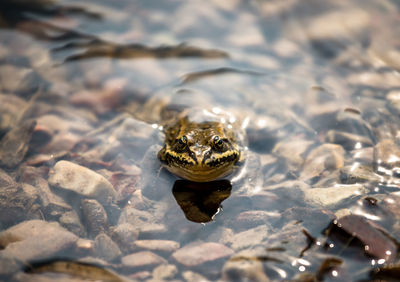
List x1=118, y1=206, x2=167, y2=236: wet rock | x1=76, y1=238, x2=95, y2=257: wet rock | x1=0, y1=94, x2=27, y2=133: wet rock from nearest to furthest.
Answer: x1=76, y1=238, x2=95, y2=257: wet rock, x1=118, y1=206, x2=167, y2=236: wet rock, x1=0, y1=94, x2=27, y2=133: wet rock

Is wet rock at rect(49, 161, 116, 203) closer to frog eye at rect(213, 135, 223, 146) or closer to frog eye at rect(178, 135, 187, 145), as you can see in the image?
frog eye at rect(178, 135, 187, 145)

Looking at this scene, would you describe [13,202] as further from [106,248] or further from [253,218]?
[253,218]

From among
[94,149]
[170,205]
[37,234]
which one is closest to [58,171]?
[94,149]

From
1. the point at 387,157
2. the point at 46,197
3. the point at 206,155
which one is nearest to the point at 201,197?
the point at 206,155

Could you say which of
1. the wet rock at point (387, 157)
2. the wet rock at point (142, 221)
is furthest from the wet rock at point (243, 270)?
the wet rock at point (387, 157)

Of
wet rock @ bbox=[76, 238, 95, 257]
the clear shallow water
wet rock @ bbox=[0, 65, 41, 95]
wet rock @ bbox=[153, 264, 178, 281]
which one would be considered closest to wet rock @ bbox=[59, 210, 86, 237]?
the clear shallow water

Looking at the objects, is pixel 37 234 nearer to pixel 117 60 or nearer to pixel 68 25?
pixel 117 60

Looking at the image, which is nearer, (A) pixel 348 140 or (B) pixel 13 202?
(B) pixel 13 202
